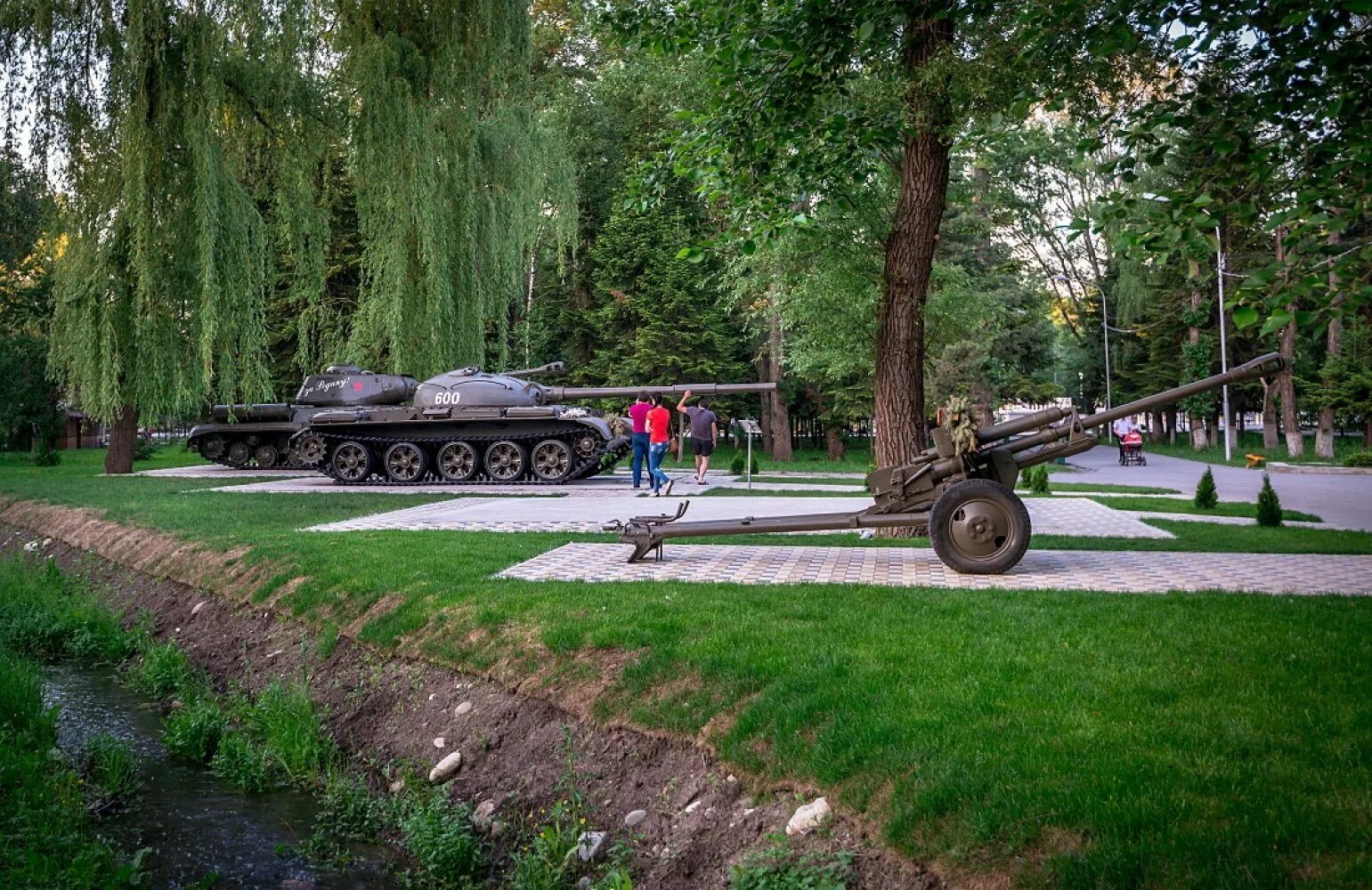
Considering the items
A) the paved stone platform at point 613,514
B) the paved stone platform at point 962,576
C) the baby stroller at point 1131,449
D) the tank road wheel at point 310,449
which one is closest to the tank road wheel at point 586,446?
the paved stone platform at point 613,514

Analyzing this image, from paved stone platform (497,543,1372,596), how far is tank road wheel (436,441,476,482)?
10.6 metres

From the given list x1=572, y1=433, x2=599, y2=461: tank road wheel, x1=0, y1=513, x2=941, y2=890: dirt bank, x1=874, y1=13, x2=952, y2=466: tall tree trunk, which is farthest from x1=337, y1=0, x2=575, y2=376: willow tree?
x1=874, y1=13, x2=952, y2=466: tall tree trunk

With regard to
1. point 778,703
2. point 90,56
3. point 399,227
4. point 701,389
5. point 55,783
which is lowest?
point 55,783

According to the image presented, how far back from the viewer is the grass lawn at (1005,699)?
12.1 feet

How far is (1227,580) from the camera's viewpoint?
8227 mm

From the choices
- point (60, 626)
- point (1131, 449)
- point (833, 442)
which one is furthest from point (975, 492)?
point (833, 442)

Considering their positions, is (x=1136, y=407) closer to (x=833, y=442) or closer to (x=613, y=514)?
(x=613, y=514)

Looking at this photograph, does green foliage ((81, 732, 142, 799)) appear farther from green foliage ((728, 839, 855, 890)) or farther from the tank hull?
the tank hull

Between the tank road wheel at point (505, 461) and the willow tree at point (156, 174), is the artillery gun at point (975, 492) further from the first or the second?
the tank road wheel at point (505, 461)

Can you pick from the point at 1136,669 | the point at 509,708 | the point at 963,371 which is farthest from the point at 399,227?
the point at 963,371

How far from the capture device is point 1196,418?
4206cm

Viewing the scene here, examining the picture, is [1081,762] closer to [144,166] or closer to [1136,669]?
[1136,669]

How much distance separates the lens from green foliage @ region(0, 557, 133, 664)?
9906 millimetres

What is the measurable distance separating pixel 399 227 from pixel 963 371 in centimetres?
2128
